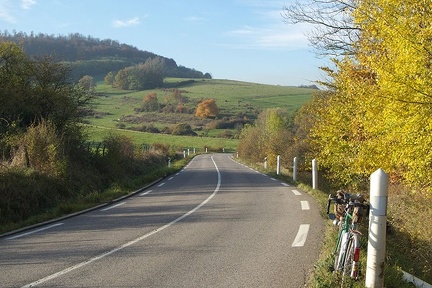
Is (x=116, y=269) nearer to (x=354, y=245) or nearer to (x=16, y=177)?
(x=354, y=245)

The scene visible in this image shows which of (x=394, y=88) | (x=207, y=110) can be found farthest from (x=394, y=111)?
(x=207, y=110)

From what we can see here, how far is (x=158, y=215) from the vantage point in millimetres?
11508

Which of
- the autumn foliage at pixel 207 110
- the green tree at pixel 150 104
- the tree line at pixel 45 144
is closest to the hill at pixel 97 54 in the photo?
the green tree at pixel 150 104

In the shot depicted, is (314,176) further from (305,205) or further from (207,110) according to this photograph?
(207,110)

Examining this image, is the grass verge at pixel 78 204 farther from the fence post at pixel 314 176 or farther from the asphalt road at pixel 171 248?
the fence post at pixel 314 176

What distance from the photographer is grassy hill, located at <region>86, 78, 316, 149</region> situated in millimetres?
85000

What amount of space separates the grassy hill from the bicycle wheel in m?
67.2

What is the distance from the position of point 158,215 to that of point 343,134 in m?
8.35

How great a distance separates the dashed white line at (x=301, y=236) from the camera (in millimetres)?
7739

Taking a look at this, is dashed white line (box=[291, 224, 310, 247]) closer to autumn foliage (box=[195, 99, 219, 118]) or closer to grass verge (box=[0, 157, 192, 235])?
grass verge (box=[0, 157, 192, 235])

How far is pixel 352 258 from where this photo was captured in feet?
16.8

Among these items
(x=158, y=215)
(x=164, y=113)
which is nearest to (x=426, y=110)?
(x=158, y=215)

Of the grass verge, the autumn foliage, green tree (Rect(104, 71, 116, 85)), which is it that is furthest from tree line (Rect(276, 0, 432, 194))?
green tree (Rect(104, 71, 116, 85))

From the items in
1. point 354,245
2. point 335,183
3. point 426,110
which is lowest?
point 335,183
